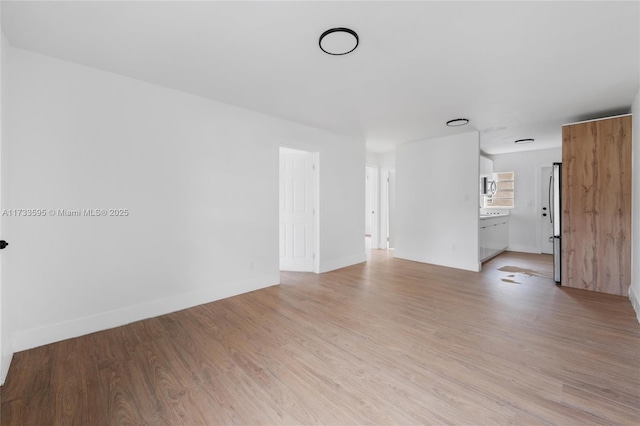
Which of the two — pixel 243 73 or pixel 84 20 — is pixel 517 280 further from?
pixel 84 20

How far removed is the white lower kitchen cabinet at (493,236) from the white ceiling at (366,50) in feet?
7.93

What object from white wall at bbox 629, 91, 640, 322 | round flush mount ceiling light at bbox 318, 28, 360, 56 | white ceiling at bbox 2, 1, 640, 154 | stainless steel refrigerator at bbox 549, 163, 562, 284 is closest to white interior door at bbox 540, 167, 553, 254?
stainless steel refrigerator at bbox 549, 163, 562, 284

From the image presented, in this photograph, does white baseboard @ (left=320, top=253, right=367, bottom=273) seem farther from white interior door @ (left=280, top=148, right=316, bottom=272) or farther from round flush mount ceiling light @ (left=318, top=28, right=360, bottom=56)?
round flush mount ceiling light @ (left=318, top=28, right=360, bottom=56)

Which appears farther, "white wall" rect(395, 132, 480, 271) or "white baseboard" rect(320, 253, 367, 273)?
"white wall" rect(395, 132, 480, 271)

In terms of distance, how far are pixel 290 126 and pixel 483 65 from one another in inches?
103

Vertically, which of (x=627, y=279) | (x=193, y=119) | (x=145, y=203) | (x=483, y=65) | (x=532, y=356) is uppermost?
(x=483, y=65)

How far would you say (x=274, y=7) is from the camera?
5.91 ft

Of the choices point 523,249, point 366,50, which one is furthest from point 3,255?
point 523,249

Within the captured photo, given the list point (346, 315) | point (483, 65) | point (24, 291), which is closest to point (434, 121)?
point (483, 65)

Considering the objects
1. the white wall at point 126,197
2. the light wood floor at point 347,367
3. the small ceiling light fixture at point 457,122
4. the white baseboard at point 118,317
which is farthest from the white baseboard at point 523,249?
the white baseboard at point 118,317

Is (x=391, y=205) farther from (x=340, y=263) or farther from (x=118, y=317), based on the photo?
(x=118, y=317)

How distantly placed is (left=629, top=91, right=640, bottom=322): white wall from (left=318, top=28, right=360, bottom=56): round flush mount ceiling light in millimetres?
3463

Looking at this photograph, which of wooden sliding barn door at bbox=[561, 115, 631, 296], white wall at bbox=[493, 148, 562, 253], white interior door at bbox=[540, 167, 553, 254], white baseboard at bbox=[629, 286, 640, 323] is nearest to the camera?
white baseboard at bbox=[629, 286, 640, 323]

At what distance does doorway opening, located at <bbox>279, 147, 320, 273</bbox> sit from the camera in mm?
4781
